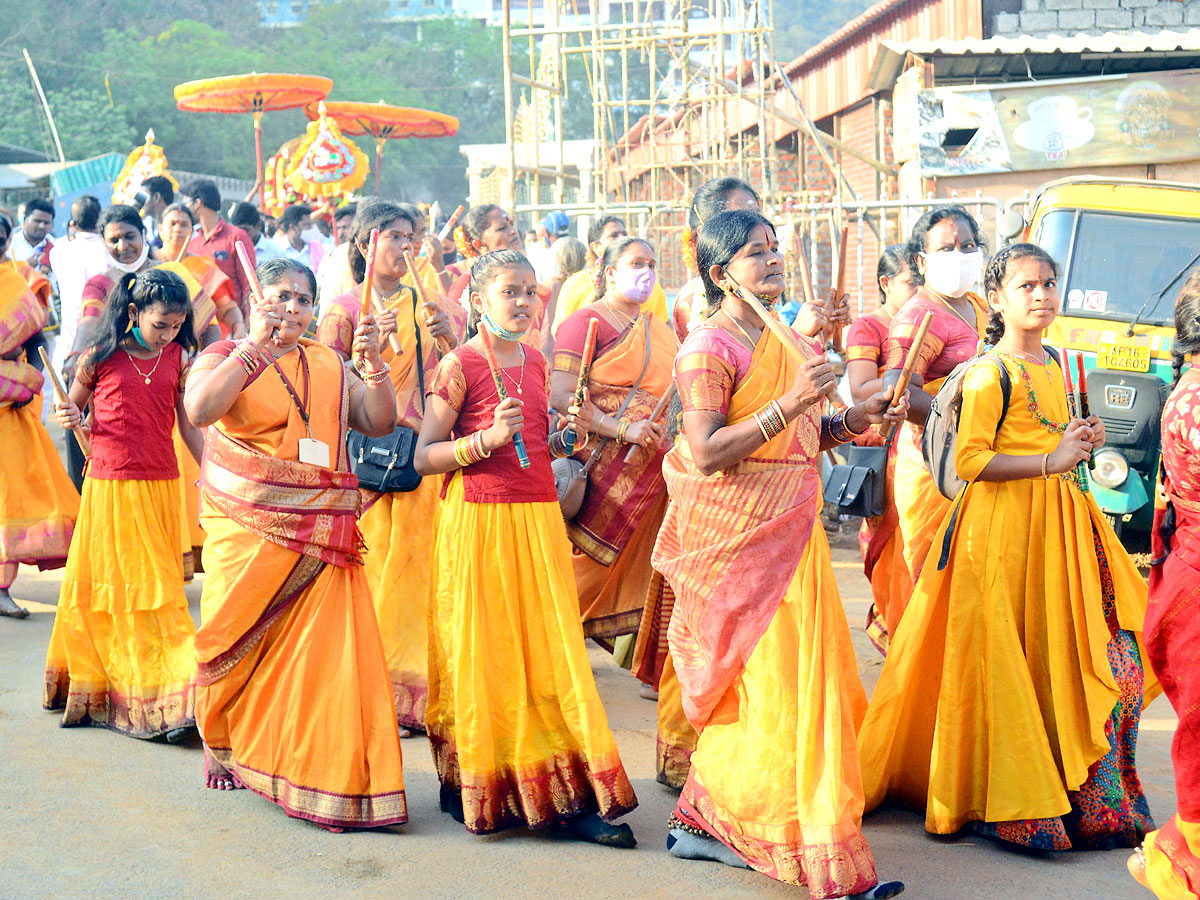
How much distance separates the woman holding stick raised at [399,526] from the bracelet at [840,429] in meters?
1.69

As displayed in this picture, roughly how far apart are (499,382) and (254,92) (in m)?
15.5

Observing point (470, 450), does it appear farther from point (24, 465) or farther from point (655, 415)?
Answer: point (24, 465)

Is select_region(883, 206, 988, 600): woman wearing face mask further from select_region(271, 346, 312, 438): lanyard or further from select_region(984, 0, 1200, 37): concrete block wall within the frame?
select_region(984, 0, 1200, 37): concrete block wall

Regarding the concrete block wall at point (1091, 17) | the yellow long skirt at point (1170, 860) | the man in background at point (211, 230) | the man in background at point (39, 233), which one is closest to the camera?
the yellow long skirt at point (1170, 860)

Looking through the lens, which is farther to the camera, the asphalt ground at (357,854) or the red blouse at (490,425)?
the red blouse at (490,425)

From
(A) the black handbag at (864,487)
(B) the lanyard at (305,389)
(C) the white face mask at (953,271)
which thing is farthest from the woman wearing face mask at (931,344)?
(B) the lanyard at (305,389)

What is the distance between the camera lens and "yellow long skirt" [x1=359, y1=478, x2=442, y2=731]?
4.96m

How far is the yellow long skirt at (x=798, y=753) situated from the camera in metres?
3.26

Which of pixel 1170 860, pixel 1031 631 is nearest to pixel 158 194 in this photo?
pixel 1031 631

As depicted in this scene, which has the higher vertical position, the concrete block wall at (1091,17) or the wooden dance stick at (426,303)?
the concrete block wall at (1091,17)

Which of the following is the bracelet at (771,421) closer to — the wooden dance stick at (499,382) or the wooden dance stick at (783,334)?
the wooden dance stick at (783,334)

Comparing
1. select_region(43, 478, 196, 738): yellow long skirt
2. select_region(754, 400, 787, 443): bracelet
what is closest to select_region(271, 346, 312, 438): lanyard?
select_region(43, 478, 196, 738): yellow long skirt

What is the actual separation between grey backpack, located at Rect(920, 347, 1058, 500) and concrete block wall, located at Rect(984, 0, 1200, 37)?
11.3 m

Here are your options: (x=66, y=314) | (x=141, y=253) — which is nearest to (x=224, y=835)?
(x=141, y=253)
